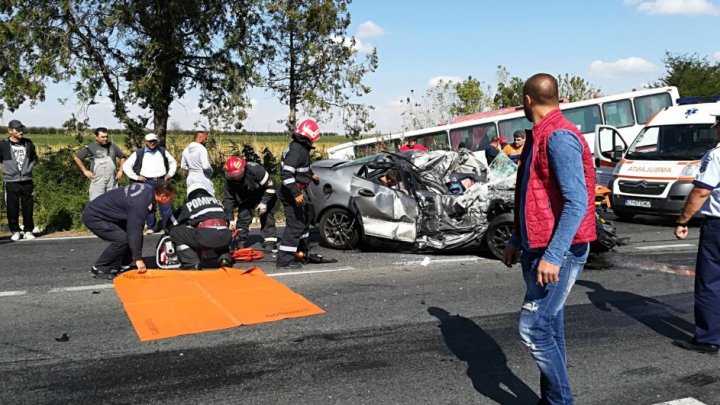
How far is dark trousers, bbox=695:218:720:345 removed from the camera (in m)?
4.60

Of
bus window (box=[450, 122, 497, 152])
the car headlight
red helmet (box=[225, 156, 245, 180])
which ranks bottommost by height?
the car headlight

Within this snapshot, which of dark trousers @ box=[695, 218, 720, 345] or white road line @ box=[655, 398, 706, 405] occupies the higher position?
dark trousers @ box=[695, 218, 720, 345]

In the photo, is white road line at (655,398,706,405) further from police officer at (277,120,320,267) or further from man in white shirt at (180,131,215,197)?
man in white shirt at (180,131,215,197)

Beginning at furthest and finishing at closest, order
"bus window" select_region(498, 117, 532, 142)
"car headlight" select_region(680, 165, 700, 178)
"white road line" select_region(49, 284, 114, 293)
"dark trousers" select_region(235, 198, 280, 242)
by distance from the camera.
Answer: "bus window" select_region(498, 117, 532, 142)
"car headlight" select_region(680, 165, 700, 178)
"dark trousers" select_region(235, 198, 280, 242)
"white road line" select_region(49, 284, 114, 293)

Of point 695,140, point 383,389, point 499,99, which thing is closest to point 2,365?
point 383,389

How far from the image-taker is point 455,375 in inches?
165

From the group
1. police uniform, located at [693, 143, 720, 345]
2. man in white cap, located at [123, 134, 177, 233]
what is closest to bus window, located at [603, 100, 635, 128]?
man in white cap, located at [123, 134, 177, 233]

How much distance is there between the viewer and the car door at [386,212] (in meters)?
8.52

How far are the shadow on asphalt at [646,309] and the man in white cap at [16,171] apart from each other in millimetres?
8721

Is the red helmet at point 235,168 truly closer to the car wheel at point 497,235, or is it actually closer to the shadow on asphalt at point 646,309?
the car wheel at point 497,235

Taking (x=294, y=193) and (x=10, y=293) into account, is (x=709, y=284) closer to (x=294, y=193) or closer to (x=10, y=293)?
(x=294, y=193)

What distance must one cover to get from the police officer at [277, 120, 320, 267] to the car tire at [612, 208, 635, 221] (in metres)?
7.50

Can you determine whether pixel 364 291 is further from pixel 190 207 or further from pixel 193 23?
pixel 193 23

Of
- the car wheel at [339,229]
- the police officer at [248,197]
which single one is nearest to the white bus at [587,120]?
the police officer at [248,197]
